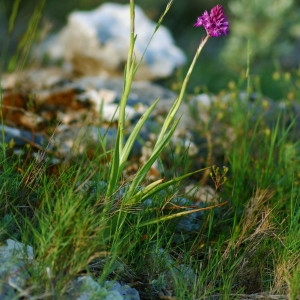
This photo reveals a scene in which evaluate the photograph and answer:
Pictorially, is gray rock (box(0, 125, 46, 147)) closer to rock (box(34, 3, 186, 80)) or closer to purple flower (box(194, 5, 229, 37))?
purple flower (box(194, 5, 229, 37))

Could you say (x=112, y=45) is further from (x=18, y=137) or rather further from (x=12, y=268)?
(x=12, y=268)

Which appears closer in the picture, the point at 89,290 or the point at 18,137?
the point at 89,290

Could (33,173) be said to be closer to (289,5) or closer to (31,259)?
(31,259)

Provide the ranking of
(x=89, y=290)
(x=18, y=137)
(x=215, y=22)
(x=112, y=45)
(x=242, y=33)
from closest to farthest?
(x=89, y=290) → (x=215, y=22) → (x=18, y=137) → (x=112, y=45) → (x=242, y=33)

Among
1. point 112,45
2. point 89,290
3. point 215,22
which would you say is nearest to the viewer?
point 89,290

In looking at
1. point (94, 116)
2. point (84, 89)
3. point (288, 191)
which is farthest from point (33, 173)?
point (84, 89)

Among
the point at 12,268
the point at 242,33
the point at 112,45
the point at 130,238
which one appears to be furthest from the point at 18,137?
the point at 242,33

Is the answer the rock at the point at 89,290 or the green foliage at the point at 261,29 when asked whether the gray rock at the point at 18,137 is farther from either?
the green foliage at the point at 261,29
